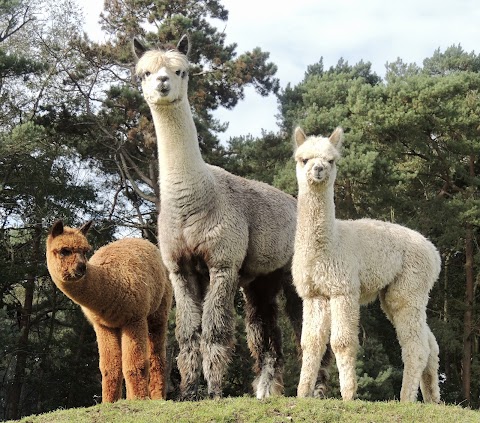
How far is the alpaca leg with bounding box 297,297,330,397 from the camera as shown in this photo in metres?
7.64

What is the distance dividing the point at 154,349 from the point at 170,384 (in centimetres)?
912

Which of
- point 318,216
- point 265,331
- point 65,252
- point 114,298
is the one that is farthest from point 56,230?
point 318,216

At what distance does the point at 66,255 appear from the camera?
26.7ft

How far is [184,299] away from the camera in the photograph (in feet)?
26.5

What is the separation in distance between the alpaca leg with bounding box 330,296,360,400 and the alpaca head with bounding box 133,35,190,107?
2.71m

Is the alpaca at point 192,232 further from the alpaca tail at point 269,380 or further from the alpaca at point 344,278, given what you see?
the alpaca tail at point 269,380

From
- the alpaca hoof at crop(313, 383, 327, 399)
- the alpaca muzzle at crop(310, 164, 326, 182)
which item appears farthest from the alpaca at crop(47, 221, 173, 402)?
the alpaca muzzle at crop(310, 164, 326, 182)

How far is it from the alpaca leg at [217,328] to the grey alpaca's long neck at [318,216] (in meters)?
0.94

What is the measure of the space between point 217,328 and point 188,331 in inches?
14.3

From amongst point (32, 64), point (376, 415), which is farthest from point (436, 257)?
point (32, 64)

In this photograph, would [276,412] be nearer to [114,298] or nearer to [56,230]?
[114,298]

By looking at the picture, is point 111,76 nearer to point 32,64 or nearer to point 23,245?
point 32,64

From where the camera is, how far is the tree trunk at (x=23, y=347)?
21125 millimetres

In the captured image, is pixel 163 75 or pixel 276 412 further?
pixel 163 75
